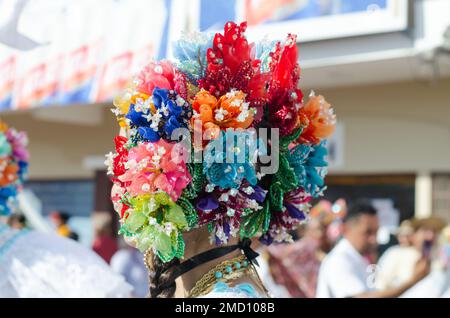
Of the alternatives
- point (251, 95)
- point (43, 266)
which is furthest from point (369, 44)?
point (251, 95)

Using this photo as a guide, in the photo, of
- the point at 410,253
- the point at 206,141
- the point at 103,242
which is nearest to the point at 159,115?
the point at 206,141

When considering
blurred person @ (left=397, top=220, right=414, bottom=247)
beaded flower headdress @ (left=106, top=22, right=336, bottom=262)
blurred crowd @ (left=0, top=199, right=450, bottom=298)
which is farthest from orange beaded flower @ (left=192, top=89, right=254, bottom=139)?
blurred person @ (left=397, top=220, right=414, bottom=247)

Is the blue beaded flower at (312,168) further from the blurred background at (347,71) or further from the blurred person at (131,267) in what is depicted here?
the blurred person at (131,267)

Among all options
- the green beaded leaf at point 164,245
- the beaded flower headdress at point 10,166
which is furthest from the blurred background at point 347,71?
the green beaded leaf at point 164,245

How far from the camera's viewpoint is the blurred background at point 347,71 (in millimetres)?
6082

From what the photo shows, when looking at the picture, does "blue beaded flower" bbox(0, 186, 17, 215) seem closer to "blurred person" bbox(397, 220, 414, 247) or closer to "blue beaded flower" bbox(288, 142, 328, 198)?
"blue beaded flower" bbox(288, 142, 328, 198)

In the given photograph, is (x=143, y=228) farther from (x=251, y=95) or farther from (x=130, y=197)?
(x=251, y=95)

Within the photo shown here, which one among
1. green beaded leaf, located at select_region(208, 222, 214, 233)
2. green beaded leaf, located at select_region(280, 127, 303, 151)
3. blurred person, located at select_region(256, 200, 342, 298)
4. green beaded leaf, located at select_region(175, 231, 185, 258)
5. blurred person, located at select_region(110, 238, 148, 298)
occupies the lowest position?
blurred person, located at select_region(110, 238, 148, 298)

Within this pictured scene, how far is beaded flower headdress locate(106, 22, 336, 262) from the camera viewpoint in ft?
6.22

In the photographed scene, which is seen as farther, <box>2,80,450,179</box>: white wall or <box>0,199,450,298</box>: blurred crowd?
<box>2,80,450,179</box>: white wall

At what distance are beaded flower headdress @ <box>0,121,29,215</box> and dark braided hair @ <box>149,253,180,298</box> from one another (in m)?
1.64

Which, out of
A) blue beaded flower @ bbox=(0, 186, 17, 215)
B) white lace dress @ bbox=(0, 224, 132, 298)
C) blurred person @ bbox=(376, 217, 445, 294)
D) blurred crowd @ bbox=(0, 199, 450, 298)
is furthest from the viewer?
blurred person @ bbox=(376, 217, 445, 294)

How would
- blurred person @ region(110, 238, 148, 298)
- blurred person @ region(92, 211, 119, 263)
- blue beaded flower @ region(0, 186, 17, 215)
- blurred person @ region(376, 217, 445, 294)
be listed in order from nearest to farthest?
blue beaded flower @ region(0, 186, 17, 215) < blurred person @ region(376, 217, 445, 294) < blurred person @ region(110, 238, 148, 298) < blurred person @ region(92, 211, 119, 263)

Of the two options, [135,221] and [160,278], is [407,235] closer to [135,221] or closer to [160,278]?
[160,278]
